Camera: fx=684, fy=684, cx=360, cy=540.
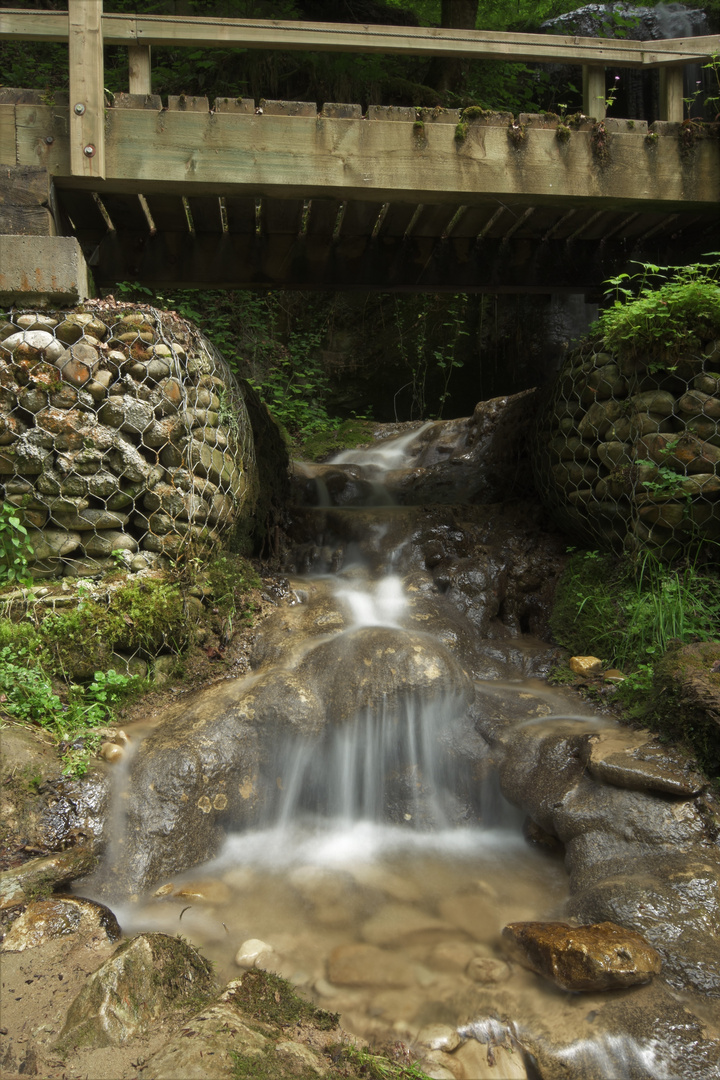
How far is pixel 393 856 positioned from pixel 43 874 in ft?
4.72

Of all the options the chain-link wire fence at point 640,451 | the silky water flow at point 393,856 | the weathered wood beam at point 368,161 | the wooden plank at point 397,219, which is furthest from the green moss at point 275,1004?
the wooden plank at point 397,219

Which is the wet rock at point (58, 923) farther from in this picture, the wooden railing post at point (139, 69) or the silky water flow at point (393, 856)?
the wooden railing post at point (139, 69)

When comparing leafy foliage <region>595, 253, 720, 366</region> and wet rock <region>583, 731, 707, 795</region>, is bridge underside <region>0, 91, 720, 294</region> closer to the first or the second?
leafy foliage <region>595, 253, 720, 366</region>

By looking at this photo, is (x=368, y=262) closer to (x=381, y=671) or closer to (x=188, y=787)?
(x=381, y=671)

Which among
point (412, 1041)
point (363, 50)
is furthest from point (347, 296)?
point (412, 1041)

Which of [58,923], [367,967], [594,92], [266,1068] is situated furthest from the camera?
[594,92]

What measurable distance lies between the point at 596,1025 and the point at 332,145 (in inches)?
181

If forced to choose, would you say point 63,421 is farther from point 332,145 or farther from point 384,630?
point 332,145

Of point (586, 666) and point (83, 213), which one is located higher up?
point (83, 213)

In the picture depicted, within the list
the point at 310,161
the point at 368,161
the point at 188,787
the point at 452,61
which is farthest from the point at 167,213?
the point at 452,61

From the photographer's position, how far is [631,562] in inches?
171

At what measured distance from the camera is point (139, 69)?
4.22 metres

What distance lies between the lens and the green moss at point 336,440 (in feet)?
29.8

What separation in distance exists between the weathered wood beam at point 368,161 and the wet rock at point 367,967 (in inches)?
163
